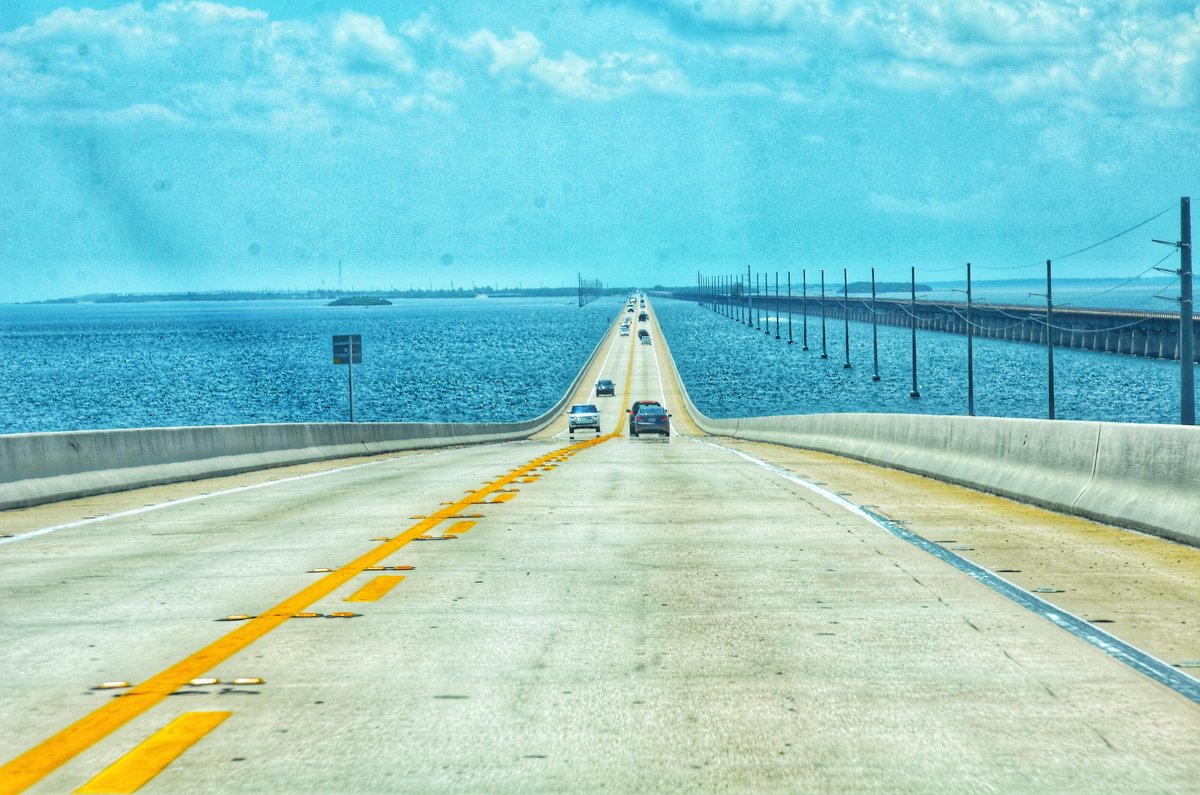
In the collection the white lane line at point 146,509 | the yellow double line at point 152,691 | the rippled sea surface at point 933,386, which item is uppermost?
the yellow double line at point 152,691

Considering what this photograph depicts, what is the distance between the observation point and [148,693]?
21.1 feet

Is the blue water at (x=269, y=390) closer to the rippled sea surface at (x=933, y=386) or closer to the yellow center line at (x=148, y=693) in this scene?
the rippled sea surface at (x=933, y=386)

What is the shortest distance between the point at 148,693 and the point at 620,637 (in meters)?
2.46

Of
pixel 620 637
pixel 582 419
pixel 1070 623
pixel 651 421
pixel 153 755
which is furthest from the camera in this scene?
pixel 582 419

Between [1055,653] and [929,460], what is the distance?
1509cm

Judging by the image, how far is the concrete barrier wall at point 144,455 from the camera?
17.0 meters

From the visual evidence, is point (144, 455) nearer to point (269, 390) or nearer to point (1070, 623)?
point (1070, 623)

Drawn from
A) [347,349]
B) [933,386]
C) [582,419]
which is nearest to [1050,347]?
[582,419]

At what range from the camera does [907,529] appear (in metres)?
13.3

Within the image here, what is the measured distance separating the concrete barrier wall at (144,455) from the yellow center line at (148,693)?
7.80 meters

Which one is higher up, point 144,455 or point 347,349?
point 347,349

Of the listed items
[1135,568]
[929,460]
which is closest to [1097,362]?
[929,460]

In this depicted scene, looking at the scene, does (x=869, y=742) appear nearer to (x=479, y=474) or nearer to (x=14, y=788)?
(x=14, y=788)

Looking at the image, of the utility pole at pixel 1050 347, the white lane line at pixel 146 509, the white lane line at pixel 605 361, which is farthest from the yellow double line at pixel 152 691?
the utility pole at pixel 1050 347
